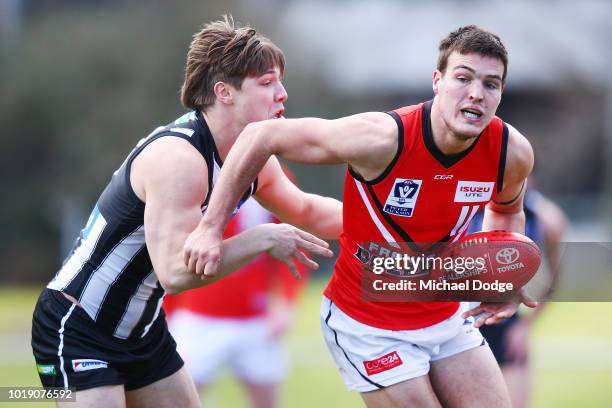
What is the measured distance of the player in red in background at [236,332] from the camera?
22.5 ft

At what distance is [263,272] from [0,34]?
23967 mm

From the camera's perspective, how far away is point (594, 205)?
2722cm

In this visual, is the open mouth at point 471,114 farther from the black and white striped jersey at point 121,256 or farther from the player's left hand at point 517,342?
the player's left hand at point 517,342

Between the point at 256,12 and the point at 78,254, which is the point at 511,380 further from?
the point at 256,12

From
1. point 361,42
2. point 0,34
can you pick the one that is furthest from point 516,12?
point 0,34

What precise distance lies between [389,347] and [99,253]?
4.58 feet

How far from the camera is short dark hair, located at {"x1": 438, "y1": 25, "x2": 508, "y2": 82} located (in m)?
4.21

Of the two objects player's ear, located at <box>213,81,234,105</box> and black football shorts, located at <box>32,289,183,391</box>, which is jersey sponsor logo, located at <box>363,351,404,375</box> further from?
player's ear, located at <box>213,81,234,105</box>

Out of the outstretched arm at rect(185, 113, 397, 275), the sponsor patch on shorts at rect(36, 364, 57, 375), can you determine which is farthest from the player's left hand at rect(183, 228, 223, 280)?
the sponsor patch on shorts at rect(36, 364, 57, 375)

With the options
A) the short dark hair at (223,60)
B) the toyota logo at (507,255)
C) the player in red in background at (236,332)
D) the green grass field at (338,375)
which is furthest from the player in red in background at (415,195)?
the green grass field at (338,375)

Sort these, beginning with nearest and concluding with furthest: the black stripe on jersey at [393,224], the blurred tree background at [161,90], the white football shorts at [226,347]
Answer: the black stripe on jersey at [393,224], the white football shorts at [226,347], the blurred tree background at [161,90]

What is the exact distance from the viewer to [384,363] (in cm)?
436

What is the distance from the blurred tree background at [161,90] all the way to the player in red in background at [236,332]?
16224mm

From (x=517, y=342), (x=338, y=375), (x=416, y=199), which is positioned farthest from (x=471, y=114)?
(x=338, y=375)
